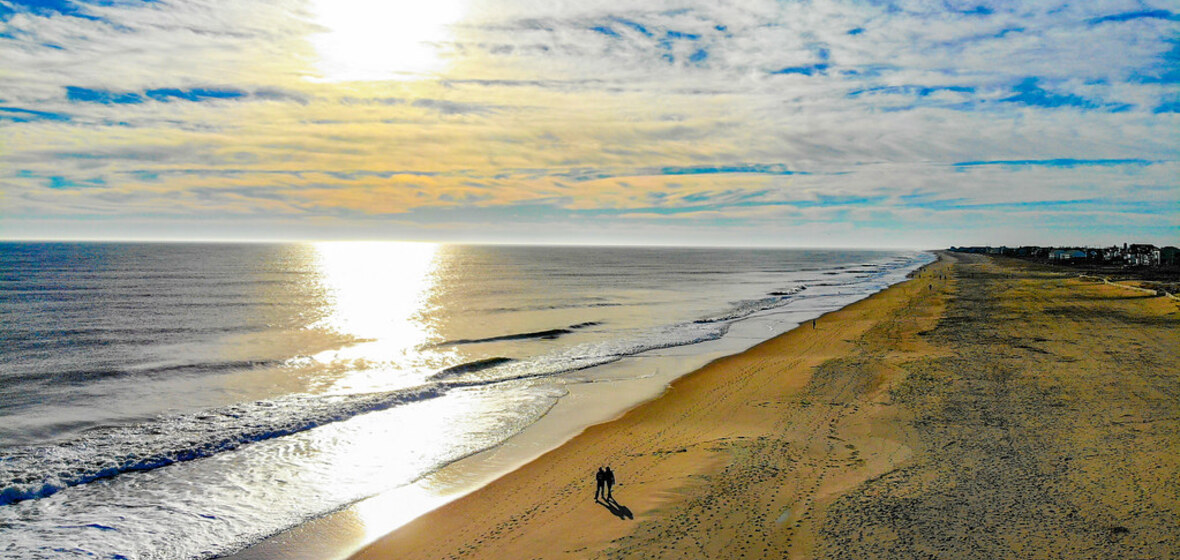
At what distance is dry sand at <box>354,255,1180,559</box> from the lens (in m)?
10.7

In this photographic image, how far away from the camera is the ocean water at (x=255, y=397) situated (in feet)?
45.6

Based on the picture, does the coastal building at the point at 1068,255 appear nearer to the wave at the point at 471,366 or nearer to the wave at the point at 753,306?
the wave at the point at 753,306

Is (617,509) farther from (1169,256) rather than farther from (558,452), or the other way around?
(1169,256)

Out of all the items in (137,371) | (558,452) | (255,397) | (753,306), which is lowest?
(137,371)

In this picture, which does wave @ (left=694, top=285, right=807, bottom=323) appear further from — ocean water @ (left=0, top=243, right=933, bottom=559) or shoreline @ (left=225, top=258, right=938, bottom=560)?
shoreline @ (left=225, top=258, right=938, bottom=560)

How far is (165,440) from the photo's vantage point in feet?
61.6

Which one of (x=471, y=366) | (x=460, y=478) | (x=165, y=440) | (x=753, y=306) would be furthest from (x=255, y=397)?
(x=753, y=306)

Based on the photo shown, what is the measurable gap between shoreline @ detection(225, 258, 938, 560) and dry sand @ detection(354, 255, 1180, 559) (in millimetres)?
577

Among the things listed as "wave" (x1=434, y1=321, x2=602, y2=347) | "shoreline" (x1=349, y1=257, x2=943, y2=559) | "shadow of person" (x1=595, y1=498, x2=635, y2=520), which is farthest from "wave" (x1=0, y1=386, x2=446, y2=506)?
"wave" (x1=434, y1=321, x2=602, y2=347)

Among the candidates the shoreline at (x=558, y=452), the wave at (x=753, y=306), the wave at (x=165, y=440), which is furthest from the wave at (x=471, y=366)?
the wave at (x=753, y=306)

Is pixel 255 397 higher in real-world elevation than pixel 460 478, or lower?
lower

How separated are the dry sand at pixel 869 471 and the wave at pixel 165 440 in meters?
9.16

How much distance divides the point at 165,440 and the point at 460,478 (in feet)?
33.5

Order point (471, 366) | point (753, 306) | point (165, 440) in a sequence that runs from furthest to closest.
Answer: point (753, 306) < point (471, 366) < point (165, 440)
